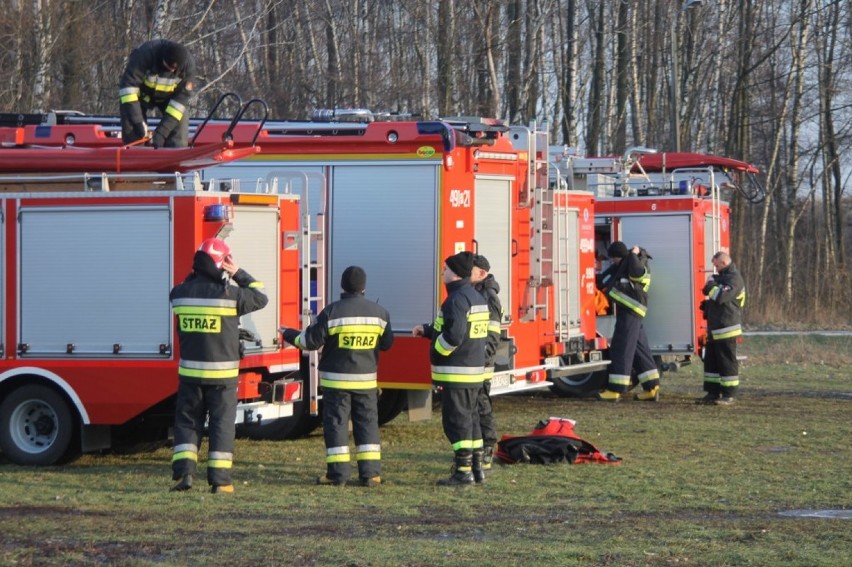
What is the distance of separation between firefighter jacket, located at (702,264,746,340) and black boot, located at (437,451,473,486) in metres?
6.56

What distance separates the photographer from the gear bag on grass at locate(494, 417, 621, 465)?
11.2 meters


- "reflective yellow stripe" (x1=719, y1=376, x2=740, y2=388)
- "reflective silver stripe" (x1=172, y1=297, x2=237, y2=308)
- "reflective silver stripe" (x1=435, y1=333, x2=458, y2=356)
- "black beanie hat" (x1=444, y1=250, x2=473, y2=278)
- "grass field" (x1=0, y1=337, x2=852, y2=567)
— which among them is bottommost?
"grass field" (x1=0, y1=337, x2=852, y2=567)

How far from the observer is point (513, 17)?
109 ft

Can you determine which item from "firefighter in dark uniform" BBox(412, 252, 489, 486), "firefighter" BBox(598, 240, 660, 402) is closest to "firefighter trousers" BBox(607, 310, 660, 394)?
"firefighter" BBox(598, 240, 660, 402)

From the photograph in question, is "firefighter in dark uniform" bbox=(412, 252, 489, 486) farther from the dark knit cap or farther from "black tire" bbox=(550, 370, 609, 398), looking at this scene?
"black tire" bbox=(550, 370, 609, 398)

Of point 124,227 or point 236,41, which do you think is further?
point 236,41

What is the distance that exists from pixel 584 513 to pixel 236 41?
22.6 metres

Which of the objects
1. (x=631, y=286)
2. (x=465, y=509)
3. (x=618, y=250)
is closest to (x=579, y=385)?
(x=631, y=286)

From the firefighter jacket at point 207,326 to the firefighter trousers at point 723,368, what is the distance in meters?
7.68

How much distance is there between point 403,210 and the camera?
12453 millimetres

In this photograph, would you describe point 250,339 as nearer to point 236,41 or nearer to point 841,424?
point 841,424

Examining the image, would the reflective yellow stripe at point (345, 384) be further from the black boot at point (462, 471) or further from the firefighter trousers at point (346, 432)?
the black boot at point (462, 471)

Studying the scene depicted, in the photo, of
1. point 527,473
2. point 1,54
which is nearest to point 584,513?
point 527,473

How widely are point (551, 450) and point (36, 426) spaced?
414 centimetres
